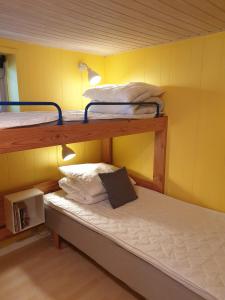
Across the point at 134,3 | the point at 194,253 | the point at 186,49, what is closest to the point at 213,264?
the point at 194,253

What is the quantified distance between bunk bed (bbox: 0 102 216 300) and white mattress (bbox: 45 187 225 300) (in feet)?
0.16

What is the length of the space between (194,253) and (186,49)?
1.82m

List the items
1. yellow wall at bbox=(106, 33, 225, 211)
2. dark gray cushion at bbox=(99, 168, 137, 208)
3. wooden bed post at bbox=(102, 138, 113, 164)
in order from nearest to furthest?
1. yellow wall at bbox=(106, 33, 225, 211)
2. dark gray cushion at bbox=(99, 168, 137, 208)
3. wooden bed post at bbox=(102, 138, 113, 164)

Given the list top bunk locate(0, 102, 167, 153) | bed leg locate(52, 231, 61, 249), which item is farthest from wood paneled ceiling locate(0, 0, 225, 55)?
bed leg locate(52, 231, 61, 249)

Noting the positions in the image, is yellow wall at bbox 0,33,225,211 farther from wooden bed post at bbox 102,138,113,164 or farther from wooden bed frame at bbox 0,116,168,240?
wooden bed post at bbox 102,138,113,164

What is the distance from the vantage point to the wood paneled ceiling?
1.48m

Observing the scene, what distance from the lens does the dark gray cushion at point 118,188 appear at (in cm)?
237

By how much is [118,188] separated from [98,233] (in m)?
0.59

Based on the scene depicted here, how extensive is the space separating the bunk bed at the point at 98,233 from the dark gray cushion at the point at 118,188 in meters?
0.39

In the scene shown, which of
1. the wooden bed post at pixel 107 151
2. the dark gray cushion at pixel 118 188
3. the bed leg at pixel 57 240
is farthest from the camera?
the wooden bed post at pixel 107 151

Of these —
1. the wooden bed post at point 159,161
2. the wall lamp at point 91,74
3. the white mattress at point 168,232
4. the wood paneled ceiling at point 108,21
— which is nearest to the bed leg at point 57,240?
the white mattress at point 168,232

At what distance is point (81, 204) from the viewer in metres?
2.41

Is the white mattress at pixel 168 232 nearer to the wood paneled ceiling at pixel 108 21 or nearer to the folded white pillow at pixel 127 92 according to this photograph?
the folded white pillow at pixel 127 92

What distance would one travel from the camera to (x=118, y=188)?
2445mm
